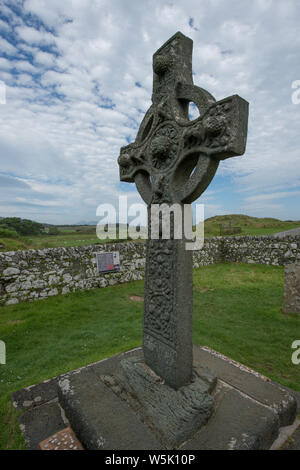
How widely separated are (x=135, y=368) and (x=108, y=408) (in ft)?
1.60

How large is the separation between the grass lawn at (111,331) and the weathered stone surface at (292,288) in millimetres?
257

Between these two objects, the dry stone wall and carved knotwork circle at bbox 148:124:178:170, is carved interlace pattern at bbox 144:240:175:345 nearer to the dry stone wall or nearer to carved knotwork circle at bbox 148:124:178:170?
carved knotwork circle at bbox 148:124:178:170

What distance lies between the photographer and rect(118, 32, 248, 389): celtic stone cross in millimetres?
2342

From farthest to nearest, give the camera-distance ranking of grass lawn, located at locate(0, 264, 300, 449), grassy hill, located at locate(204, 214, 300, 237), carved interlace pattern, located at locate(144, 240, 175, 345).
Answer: grassy hill, located at locate(204, 214, 300, 237), grass lawn, located at locate(0, 264, 300, 449), carved interlace pattern, located at locate(144, 240, 175, 345)

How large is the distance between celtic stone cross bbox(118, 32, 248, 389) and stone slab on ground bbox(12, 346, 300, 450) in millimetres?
488

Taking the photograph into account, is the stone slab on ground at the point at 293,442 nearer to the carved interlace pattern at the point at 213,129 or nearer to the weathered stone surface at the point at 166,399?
the weathered stone surface at the point at 166,399

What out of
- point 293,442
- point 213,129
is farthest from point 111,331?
point 213,129

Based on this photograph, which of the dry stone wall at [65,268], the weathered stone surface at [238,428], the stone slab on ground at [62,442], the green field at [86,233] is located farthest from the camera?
the green field at [86,233]

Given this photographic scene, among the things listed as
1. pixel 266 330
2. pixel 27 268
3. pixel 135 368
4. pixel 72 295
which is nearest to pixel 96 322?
pixel 72 295

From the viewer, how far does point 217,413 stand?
7.71ft

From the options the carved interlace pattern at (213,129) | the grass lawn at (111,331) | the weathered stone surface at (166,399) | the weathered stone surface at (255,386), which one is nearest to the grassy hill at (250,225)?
the grass lawn at (111,331)

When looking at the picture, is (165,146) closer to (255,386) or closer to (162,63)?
(162,63)

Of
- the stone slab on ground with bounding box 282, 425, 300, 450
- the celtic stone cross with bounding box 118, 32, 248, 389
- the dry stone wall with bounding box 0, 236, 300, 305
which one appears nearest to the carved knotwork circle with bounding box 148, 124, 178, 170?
the celtic stone cross with bounding box 118, 32, 248, 389

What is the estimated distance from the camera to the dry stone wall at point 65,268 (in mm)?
6855
